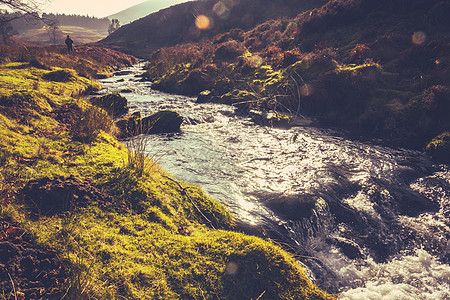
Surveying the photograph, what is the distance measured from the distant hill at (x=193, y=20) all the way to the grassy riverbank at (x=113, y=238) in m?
40.3

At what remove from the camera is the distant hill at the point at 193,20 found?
39250 millimetres

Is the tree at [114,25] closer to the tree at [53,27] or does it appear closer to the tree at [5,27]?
the tree at [53,27]

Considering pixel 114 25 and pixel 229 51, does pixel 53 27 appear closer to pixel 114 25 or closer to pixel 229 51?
pixel 229 51

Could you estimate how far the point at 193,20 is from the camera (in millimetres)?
56969

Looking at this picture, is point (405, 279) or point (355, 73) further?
point (355, 73)

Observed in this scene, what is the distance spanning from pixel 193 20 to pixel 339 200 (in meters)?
61.7

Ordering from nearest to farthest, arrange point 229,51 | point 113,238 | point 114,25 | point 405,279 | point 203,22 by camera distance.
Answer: point 113,238 → point 405,279 → point 229,51 → point 203,22 → point 114,25

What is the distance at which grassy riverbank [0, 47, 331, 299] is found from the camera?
7.36ft

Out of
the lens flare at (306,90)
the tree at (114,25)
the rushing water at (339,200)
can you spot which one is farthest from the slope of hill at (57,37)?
the rushing water at (339,200)

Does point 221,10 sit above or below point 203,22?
above

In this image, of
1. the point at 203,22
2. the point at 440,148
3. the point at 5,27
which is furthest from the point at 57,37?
the point at 440,148

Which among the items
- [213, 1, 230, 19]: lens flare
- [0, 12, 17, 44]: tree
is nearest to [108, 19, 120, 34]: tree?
[0, 12, 17, 44]: tree

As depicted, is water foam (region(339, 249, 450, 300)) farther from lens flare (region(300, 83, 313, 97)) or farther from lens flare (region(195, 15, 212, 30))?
lens flare (region(195, 15, 212, 30))

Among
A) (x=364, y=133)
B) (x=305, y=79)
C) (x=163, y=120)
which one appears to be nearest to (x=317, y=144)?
(x=364, y=133)
